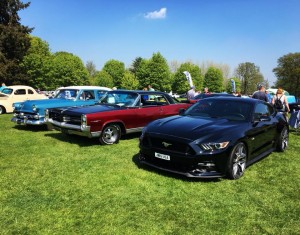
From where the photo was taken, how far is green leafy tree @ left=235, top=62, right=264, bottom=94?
84.1m

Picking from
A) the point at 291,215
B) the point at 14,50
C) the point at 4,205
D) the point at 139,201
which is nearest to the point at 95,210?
the point at 139,201

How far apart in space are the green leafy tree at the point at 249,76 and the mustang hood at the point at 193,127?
270ft

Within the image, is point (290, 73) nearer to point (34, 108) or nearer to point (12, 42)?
point (12, 42)

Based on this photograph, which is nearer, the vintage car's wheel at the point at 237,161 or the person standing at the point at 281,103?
the vintage car's wheel at the point at 237,161

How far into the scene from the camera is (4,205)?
14.0 feet

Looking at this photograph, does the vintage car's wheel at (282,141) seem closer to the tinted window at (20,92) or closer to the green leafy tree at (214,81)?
the tinted window at (20,92)

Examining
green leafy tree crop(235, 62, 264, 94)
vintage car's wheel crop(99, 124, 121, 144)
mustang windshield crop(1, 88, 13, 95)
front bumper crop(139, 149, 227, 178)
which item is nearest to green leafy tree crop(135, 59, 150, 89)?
green leafy tree crop(235, 62, 264, 94)

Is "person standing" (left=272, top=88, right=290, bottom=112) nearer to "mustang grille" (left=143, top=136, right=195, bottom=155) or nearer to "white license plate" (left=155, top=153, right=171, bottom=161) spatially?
"mustang grille" (left=143, top=136, right=195, bottom=155)

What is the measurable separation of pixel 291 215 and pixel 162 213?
6.21 feet

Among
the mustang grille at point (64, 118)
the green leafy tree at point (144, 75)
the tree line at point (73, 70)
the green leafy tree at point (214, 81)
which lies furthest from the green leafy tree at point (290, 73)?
the mustang grille at point (64, 118)

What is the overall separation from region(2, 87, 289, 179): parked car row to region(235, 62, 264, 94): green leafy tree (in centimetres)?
7943

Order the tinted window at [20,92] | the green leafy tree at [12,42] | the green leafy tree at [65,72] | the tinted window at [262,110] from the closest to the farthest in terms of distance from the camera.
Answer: the tinted window at [262,110] < the tinted window at [20,92] < the green leafy tree at [12,42] < the green leafy tree at [65,72]

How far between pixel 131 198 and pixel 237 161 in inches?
90.3

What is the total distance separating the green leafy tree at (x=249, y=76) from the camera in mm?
84062
